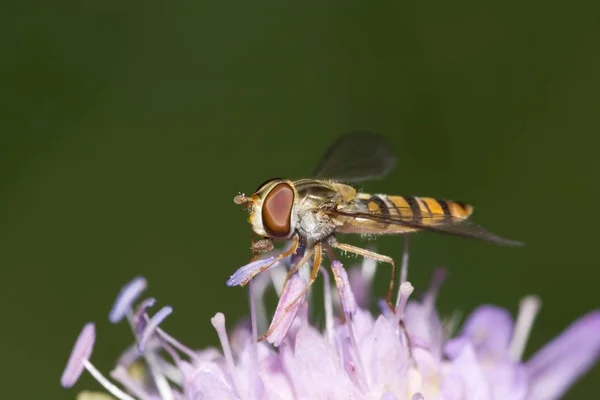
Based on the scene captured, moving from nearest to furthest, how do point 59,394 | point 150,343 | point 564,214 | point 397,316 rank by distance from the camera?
1. point 397,316
2. point 150,343
3. point 59,394
4. point 564,214

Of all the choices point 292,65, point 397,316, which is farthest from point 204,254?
point 397,316

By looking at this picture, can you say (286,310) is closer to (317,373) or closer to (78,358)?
(317,373)

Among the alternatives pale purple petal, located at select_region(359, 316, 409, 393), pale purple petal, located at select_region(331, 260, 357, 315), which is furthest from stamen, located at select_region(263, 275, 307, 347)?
pale purple petal, located at select_region(359, 316, 409, 393)

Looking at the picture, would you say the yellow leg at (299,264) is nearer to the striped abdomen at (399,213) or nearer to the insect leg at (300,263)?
the insect leg at (300,263)

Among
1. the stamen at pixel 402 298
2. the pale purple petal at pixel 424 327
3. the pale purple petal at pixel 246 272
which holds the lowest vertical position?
the pale purple petal at pixel 424 327

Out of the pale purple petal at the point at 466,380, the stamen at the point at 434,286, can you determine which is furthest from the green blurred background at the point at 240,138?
the pale purple petal at the point at 466,380

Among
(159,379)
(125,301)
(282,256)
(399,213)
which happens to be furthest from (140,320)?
(399,213)

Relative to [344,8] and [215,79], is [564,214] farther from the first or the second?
[215,79]
